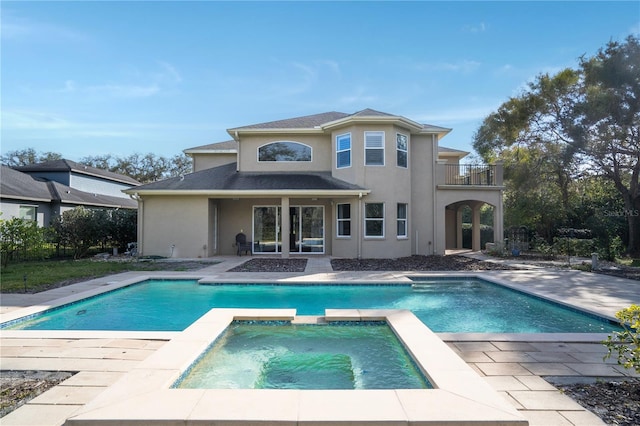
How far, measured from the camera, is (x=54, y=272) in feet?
38.2

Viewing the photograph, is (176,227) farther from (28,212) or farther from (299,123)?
(28,212)

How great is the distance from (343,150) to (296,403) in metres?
14.1

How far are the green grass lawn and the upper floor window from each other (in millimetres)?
6990

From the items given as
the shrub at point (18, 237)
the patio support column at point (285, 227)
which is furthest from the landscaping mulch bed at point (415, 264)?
the shrub at point (18, 237)

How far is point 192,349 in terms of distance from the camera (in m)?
4.52

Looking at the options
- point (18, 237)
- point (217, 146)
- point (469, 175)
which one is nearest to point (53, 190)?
point (18, 237)

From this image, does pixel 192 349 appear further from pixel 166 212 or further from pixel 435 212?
pixel 435 212

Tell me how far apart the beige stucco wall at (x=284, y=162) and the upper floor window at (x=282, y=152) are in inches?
6.6

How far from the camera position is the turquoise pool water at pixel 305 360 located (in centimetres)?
412

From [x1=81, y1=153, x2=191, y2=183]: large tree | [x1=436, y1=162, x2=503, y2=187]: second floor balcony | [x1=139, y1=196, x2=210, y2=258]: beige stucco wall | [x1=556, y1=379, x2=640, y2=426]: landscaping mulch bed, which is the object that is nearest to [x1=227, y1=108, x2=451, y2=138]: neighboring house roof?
[x1=436, y1=162, x2=503, y2=187]: second floor balcony

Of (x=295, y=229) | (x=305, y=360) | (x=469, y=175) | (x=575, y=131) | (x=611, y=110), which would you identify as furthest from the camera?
(x=469, y=175)

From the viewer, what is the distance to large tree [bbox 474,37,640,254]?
570 inches

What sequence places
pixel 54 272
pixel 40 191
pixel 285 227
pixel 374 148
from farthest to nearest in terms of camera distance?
pixel 40 191
pixel 374 148
pixel 285 227
pixel 54 272

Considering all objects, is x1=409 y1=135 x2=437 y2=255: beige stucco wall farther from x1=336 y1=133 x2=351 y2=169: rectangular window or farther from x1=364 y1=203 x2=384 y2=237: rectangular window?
x1=336 y1=133 x2=351 y2=169: rectangular window
